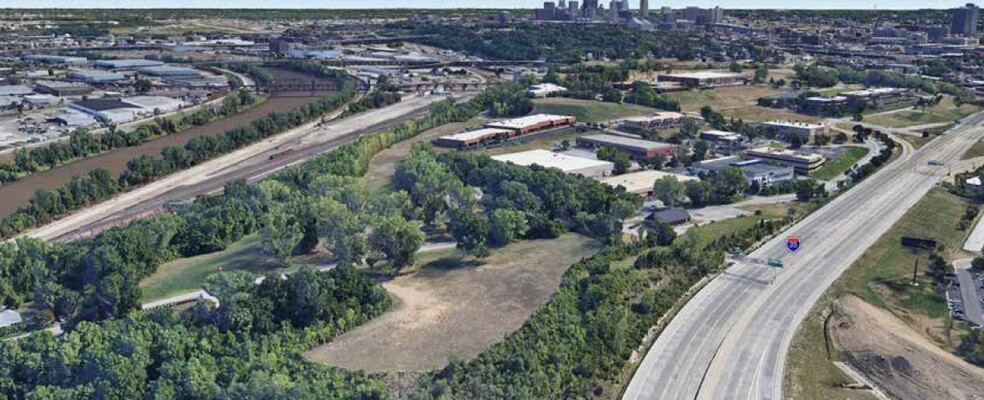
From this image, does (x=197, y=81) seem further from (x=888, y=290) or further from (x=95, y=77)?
(x=888, y=290)

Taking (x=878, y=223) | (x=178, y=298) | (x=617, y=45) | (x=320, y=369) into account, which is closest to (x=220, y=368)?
(x=320, y=369)

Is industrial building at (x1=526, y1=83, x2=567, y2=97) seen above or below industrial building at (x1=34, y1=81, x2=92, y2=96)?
above

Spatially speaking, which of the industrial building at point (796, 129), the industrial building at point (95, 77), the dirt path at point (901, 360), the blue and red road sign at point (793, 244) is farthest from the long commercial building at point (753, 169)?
the industrial building at point (95, 77)

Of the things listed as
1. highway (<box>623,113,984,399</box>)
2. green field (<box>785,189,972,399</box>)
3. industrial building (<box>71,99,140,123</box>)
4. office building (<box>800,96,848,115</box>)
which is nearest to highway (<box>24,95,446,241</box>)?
industrial building (<box>71,99,140,123</box>)

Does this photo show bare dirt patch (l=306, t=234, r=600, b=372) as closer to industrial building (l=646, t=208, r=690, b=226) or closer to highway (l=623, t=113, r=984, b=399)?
highway (l=623, t=113, r=984, b=399)

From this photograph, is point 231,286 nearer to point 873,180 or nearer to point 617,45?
point 873,180
